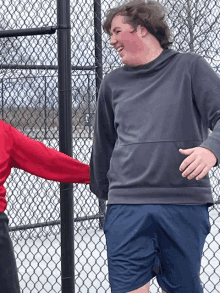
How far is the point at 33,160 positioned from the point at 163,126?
0.61 meters

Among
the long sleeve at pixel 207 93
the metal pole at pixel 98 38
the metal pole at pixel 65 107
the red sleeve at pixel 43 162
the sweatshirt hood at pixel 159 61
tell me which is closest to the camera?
the long sleeve at pixel 207 93

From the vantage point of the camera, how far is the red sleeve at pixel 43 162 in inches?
62.1

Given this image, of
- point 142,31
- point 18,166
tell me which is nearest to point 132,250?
point 18,166

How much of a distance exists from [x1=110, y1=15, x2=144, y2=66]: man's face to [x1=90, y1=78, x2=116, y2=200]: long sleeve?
0.15m

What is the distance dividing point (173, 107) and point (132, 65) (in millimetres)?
Result: 229

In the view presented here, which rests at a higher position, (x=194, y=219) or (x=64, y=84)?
(x=64, y=84)

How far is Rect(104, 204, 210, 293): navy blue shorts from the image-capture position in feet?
4.09

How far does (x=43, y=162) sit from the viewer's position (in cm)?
162

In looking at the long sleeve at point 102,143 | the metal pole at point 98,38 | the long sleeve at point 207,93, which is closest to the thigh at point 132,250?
the long sleeve at point 102,143

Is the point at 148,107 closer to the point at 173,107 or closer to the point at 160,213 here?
the point at 173,107

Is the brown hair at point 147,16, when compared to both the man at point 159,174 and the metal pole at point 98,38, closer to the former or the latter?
the man at point 159,174

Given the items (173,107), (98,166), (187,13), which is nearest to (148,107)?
(173,107)

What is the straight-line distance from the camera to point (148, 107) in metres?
1.30

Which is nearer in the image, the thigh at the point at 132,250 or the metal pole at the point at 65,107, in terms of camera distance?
the thigh at the point at 132,250
